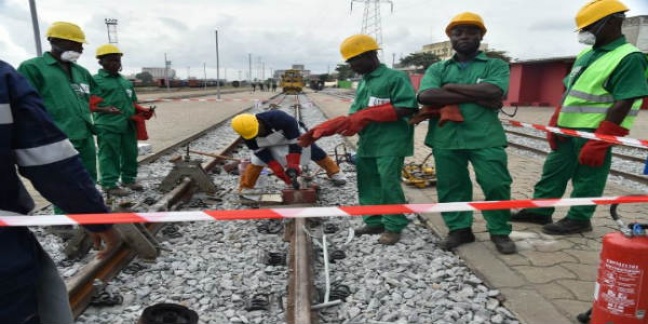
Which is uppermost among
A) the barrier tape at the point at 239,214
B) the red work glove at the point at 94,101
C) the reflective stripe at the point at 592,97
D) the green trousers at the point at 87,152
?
the reflective stripe at the point at 592,97

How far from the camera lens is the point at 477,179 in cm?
388

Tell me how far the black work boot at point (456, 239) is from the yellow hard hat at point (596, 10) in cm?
196

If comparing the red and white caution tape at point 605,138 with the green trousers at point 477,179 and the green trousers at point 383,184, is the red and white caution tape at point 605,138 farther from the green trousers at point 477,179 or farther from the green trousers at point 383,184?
the green trousers at point 383,184

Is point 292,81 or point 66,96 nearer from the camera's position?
point 66,96

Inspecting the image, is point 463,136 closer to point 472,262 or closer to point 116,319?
point 472,262

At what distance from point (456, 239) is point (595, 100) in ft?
5.34

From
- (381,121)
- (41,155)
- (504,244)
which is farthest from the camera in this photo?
(381,121)

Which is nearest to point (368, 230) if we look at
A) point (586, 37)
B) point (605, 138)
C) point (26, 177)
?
point (605, 138)

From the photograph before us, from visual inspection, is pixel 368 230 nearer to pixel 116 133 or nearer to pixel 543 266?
pixel 543 266

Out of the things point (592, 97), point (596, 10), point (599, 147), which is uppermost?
point (596, 10)

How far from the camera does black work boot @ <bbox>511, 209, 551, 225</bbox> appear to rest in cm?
464

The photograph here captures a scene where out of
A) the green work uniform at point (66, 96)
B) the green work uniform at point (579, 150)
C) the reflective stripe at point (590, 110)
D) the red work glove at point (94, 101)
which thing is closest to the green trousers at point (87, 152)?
the green work uniform at point (66, 96)

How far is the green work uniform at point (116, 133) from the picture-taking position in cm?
604

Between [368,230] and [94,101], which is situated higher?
[94,101]
